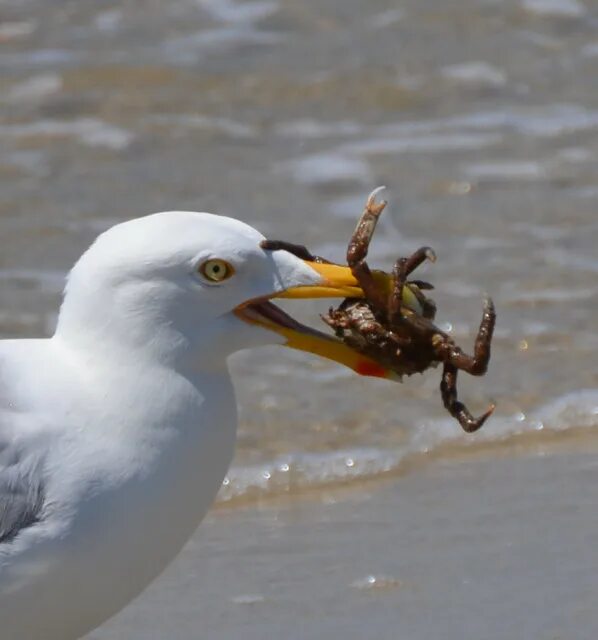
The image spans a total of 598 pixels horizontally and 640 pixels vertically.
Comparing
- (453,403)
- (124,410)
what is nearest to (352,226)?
(453,403)

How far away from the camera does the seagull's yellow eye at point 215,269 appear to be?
372 centimetres

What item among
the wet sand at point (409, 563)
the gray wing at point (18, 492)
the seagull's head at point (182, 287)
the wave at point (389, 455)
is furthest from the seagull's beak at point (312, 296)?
the wave at point (389, 455)

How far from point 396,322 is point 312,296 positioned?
25cm

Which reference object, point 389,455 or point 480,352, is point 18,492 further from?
point 389,455

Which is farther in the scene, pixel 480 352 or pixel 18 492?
pixel 480 352

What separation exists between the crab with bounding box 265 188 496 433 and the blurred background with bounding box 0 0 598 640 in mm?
863

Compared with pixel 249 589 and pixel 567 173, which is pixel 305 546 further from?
pixel 567 173

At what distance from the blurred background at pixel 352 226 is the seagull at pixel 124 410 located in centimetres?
98

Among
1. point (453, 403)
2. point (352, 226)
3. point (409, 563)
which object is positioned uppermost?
point (453, 403)

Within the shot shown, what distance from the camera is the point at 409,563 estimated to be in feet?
16.5

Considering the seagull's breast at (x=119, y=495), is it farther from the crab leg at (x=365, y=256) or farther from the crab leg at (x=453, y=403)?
the crab leg at (x=453, y=403)

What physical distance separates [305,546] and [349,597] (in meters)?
0.38

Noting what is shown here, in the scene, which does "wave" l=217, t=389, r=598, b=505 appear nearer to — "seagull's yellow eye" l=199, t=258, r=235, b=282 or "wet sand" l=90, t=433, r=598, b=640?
"wet sand" l=90, t=433, r=598, b=640

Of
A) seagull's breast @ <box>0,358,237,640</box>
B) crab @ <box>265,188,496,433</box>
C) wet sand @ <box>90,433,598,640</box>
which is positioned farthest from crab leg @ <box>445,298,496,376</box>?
wet sand @ <box>90,433,598,640</box>
